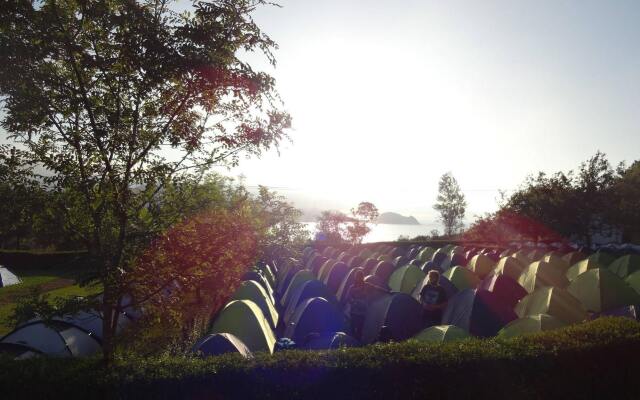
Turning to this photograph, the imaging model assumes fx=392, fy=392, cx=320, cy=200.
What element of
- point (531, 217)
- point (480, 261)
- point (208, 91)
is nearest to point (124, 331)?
point (208, 91)

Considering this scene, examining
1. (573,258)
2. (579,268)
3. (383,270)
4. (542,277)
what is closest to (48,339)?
(383,270)

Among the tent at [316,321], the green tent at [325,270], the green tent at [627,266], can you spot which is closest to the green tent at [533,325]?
the tent at [316,321]

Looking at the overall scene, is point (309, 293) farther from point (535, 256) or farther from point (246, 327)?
point (535, 256)

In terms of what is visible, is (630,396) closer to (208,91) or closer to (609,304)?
(609,304)

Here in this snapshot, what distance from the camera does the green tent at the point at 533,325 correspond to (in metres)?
7.89

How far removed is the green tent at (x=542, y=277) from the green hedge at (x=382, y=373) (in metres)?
7.69

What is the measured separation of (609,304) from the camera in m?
11.3

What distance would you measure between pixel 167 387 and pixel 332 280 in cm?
1261

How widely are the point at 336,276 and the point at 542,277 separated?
26.1 feet

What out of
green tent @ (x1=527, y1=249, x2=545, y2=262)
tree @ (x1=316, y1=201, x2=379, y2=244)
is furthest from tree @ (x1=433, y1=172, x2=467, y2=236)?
green tent @ (x1=527, y1=249, x2=545, y2=262)

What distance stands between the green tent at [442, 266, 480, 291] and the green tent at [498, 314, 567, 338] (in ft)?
20.4

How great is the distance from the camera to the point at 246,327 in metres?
9.28

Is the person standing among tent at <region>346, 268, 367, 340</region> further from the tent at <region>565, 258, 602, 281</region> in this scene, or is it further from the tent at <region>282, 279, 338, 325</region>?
the tent at <region>565, 258, 602, 281</region>

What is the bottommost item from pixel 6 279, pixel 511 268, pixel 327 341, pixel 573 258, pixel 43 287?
pixel 43 287
